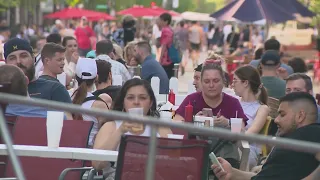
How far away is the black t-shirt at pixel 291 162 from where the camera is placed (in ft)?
20.1

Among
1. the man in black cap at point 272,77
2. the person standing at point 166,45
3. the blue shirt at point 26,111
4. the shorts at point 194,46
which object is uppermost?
the blue shirt at point 26,111

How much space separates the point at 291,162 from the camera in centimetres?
622

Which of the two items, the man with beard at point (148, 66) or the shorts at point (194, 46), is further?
the shorts at point (194, 46)

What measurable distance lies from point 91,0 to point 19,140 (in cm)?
5849

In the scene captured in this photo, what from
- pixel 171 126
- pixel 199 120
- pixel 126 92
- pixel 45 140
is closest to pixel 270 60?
pixel 199 120

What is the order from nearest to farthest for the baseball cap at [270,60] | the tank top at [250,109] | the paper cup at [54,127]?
the paper cup at [54,127] → the tank top at [250,109] → the baseball cap at [270,60]

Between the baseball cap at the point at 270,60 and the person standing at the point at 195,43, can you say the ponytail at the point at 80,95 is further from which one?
the person standing at the point at 195,43

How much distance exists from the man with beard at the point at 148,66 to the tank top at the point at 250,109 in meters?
3.52

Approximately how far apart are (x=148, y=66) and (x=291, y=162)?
8.05 m

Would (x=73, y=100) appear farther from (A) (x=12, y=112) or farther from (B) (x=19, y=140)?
(B) (x=19, y=140)

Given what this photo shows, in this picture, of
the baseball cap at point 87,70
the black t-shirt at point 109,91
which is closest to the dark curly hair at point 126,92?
the black t-shirt at point 109,91

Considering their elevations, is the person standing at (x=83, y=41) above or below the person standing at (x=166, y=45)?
below

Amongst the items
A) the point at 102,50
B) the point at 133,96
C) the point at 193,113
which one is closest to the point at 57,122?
the point at 133,96

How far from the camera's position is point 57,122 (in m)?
6.68
